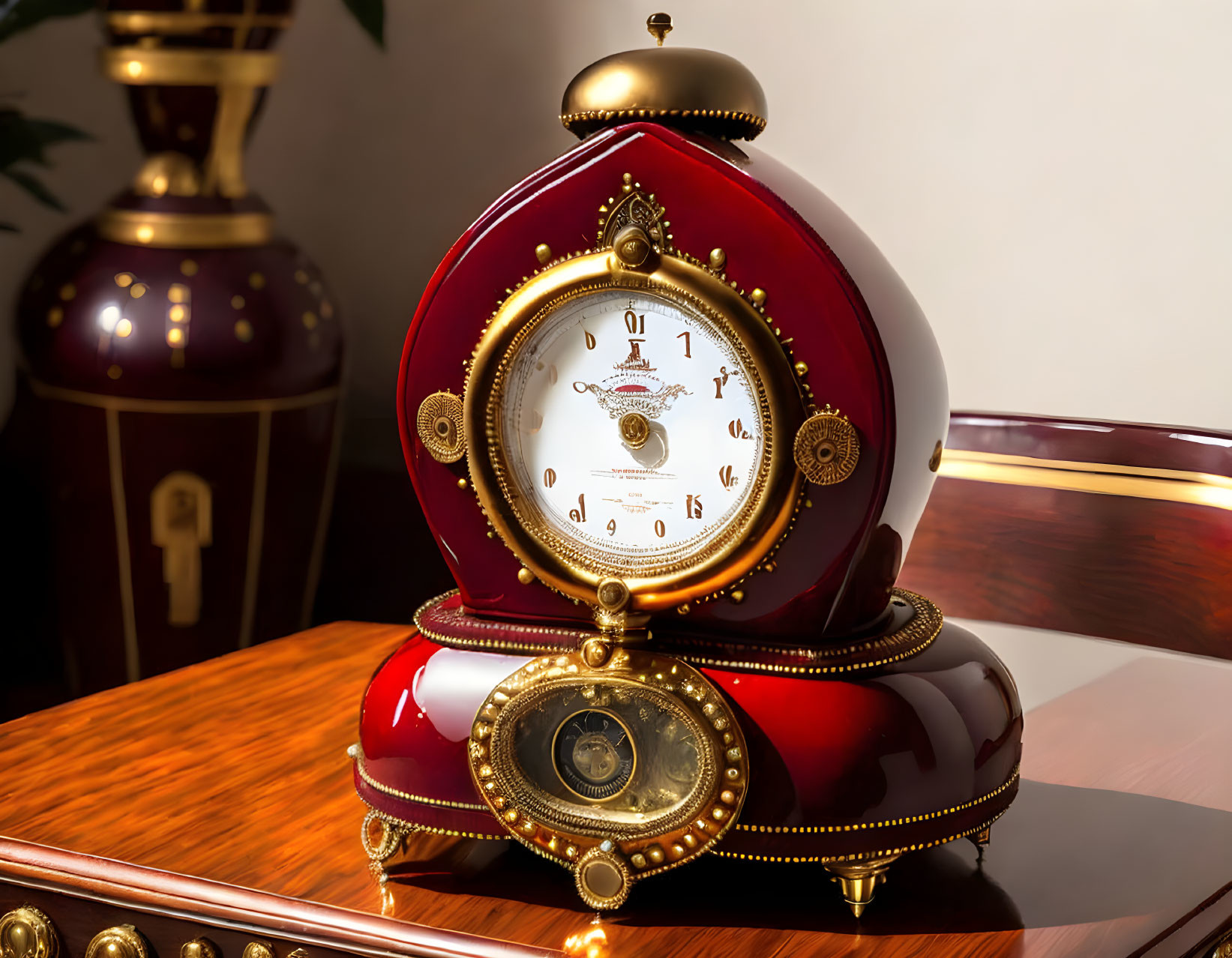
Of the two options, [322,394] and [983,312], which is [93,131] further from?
[983,312]

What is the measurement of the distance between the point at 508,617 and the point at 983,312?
44.4 inches

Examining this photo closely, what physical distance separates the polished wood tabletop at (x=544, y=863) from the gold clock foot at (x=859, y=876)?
1 cm

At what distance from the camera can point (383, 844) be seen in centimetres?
87

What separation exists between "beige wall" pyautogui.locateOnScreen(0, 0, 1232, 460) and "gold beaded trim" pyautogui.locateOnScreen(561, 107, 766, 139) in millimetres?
1007

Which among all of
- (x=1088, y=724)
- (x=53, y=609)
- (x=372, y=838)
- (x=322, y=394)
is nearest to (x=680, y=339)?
(x=372, y=838)

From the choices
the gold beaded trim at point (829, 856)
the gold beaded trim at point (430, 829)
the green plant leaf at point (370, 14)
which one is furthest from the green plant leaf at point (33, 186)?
the gold beaded trim at point (829, 856)

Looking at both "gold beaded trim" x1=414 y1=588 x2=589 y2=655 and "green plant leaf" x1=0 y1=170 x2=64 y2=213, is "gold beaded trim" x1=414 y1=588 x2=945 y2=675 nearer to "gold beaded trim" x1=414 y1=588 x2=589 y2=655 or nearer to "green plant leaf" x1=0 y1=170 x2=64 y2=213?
"gold beaded trim" x1=414 y1=588 x2=589 y2=655

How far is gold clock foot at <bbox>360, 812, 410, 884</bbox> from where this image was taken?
866mm

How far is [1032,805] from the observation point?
984mm

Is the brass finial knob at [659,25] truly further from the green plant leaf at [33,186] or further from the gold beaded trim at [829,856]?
the green plant leaf at [33,186]

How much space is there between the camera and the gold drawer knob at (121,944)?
2.83 ft

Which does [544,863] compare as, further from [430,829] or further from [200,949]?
[200,949]

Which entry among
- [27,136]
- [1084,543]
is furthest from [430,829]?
[27,136]

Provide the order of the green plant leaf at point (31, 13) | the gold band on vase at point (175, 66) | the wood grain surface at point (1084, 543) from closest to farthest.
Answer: the wood grain surface at point (1084, 543), the gold band on vase at point (175, 66), the green plant leaf at point (31, 13)
